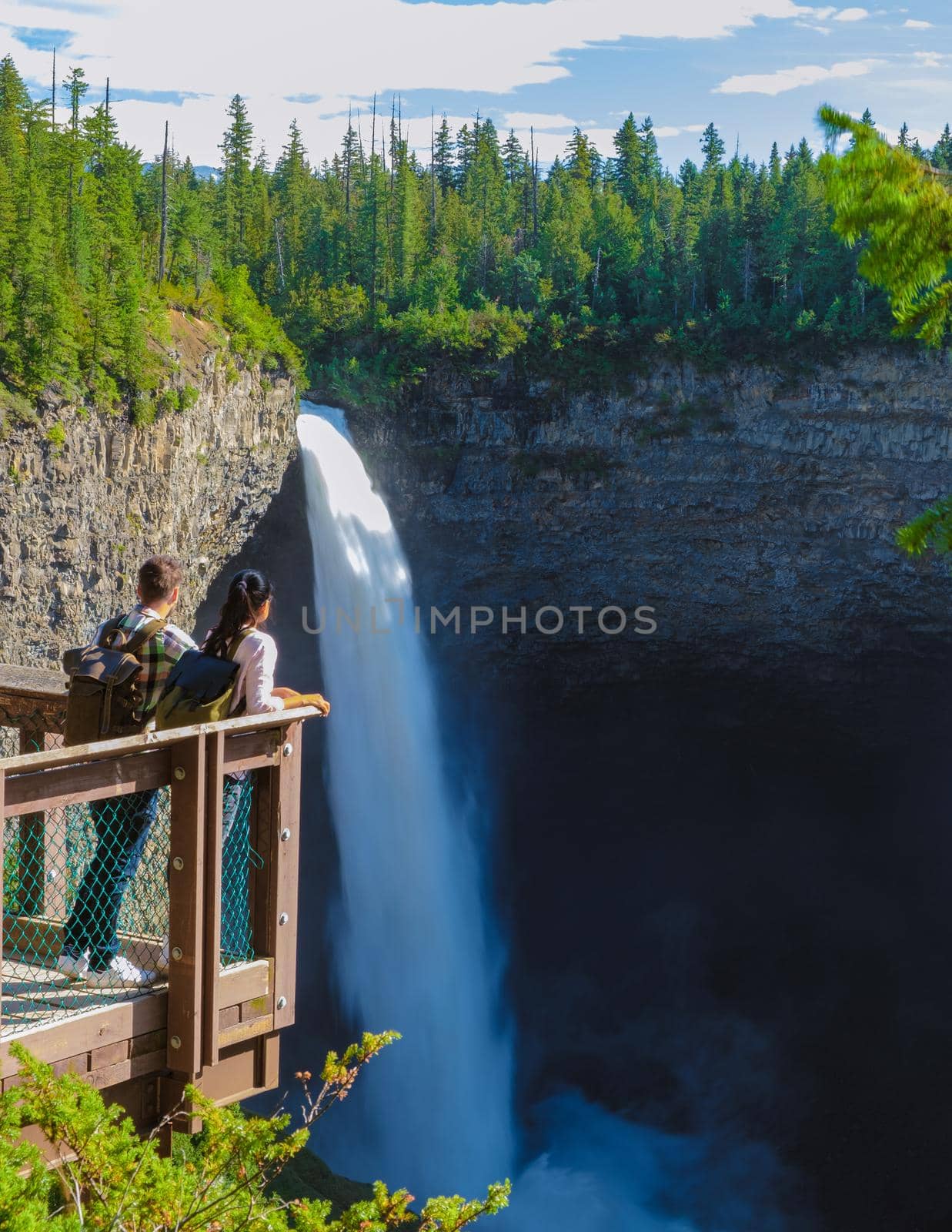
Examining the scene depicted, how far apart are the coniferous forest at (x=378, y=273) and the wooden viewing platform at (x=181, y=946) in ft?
50.9

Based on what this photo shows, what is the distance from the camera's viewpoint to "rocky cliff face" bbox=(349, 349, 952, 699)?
1210 inches

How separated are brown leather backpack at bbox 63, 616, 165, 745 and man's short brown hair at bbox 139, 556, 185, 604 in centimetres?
22

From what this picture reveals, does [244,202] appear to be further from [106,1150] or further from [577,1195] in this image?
[106,1150]

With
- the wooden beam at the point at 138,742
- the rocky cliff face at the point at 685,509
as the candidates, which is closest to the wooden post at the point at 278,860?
the wooden beam at the point at 138,742

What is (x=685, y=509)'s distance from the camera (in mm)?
31656

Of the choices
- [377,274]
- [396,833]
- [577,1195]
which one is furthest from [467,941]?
[377,274]

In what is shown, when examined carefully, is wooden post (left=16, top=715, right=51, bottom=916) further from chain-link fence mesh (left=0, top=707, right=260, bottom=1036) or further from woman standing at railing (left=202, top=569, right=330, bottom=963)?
woman standing at railing (left=202, top=569, right=330, bottom=963)

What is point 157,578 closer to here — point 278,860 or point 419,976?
point 278,860

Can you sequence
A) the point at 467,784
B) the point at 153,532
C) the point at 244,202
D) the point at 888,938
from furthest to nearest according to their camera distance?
the point at 244,202
the point at 467,784
the point at 888,938
the point at 153,532

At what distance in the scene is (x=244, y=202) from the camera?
43656mm

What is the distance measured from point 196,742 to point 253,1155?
1.69 metres

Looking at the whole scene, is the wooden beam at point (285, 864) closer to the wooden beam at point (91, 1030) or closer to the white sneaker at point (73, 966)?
the wooden beam at point (91, 1030)

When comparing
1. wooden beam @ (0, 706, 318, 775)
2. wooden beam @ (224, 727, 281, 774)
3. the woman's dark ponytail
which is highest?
the woman's dark ponytail

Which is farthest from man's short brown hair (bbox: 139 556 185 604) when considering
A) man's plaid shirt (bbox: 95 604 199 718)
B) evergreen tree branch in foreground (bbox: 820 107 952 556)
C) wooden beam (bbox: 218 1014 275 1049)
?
evergreen tree branch in foreground (bbox: 820 107 952 556)
